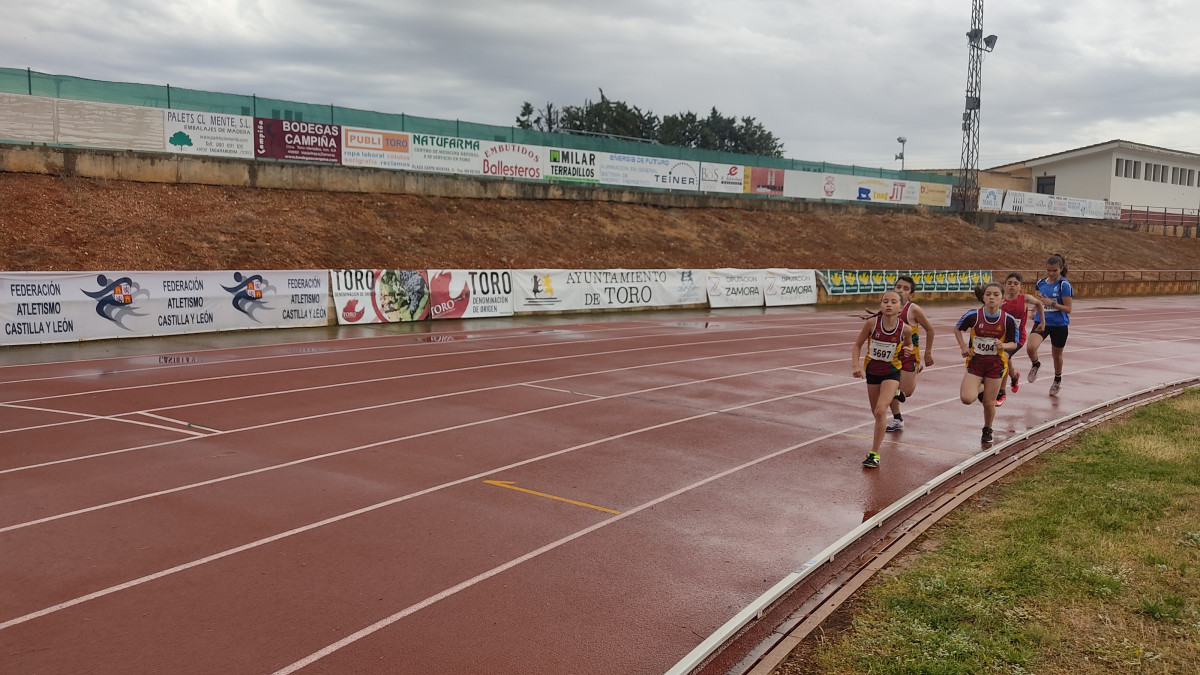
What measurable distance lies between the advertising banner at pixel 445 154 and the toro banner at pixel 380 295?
1194cm

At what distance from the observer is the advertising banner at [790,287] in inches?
1257

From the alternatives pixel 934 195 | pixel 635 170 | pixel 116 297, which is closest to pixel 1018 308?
pixel 116 297

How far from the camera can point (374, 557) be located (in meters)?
6.32

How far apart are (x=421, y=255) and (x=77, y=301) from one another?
1341 cm

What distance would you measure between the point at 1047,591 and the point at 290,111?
3042 cm

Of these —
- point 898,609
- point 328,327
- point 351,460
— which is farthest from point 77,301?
point 898,609

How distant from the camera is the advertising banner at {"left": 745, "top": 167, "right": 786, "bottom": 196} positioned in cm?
4569

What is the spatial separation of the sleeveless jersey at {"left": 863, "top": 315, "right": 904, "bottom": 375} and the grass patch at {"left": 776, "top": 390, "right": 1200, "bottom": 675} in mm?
→ 1543

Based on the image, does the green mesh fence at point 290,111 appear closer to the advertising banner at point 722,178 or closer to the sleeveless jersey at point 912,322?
the advertising banner at point 722,178

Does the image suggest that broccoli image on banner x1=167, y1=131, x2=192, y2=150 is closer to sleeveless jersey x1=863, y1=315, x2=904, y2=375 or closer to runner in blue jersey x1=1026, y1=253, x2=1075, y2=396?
runner in blue jersey x1=1026, y1=253, x2=1075, y2=396

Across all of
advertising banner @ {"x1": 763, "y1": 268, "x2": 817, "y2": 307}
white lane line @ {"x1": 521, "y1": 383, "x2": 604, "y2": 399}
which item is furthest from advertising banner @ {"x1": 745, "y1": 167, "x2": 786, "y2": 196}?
white lane line @ {"x1": 521, "y1": 383, "x2": 604, "y2": 399}

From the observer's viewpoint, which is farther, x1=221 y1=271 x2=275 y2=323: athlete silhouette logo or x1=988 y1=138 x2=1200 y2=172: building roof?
x1=988 y1=138 x2=1200 y2=172: building roof

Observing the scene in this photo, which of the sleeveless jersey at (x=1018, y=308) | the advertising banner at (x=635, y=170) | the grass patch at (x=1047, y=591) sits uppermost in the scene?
the advertising banner at (x=635, y=170)

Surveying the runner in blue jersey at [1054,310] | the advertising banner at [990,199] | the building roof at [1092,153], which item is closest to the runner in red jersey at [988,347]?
the runner in blue jersey at [1054,310]
